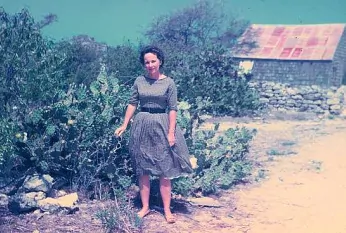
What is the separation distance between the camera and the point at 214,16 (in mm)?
29688

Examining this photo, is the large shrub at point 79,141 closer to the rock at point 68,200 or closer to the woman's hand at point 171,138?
the rock at point 68,200

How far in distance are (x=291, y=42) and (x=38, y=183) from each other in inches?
811

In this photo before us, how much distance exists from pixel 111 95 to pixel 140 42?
1227cm

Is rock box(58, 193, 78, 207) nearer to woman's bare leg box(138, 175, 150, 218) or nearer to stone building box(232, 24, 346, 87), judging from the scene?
woman's bare leg box(138, 175, 150, 218)

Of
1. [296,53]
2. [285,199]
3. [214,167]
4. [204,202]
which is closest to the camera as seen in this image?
[204,202]

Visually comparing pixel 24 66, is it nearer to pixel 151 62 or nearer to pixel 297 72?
pixel 151 62

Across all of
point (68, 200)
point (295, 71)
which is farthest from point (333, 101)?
point (68, 200)

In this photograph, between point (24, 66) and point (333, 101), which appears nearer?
point (24, 66)

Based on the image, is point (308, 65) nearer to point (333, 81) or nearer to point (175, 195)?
point (333, 81)

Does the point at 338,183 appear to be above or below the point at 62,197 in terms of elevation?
below

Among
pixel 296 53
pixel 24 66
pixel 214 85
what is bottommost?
pixel 214 85

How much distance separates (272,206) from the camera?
4.97 m

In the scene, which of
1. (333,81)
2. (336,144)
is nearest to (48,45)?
(336,144)

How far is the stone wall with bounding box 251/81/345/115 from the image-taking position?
51.6 ft
